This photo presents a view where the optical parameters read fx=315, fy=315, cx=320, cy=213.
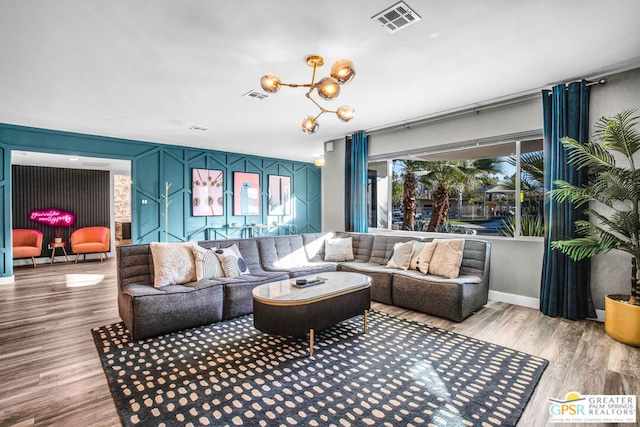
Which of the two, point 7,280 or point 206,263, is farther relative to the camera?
point 7,280

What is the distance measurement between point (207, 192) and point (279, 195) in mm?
2071

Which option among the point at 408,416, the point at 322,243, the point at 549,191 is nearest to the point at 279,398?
the point at 408,416

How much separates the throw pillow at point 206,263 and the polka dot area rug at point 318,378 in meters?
0.65

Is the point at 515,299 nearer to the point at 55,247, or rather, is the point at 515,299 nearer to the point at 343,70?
the point at 343,70

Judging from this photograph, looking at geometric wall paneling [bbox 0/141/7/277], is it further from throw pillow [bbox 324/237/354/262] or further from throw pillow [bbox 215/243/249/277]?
throw pillow [bbox 324/237/354/262]

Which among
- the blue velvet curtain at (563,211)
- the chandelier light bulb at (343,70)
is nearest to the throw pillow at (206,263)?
the chandelier light bulb at (343,70)

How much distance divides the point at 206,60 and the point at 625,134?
3.99 m

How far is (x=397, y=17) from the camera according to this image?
7.68ft

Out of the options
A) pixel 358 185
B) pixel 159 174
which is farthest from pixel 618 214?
pixel 159 174

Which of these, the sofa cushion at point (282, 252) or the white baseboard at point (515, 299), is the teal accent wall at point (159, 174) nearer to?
the sofa cushion at point (282, 252)

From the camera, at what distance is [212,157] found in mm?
7672

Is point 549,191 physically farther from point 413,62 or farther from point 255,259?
point 255,259

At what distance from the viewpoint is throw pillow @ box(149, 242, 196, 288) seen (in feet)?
11.0

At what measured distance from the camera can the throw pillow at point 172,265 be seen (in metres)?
3.35
